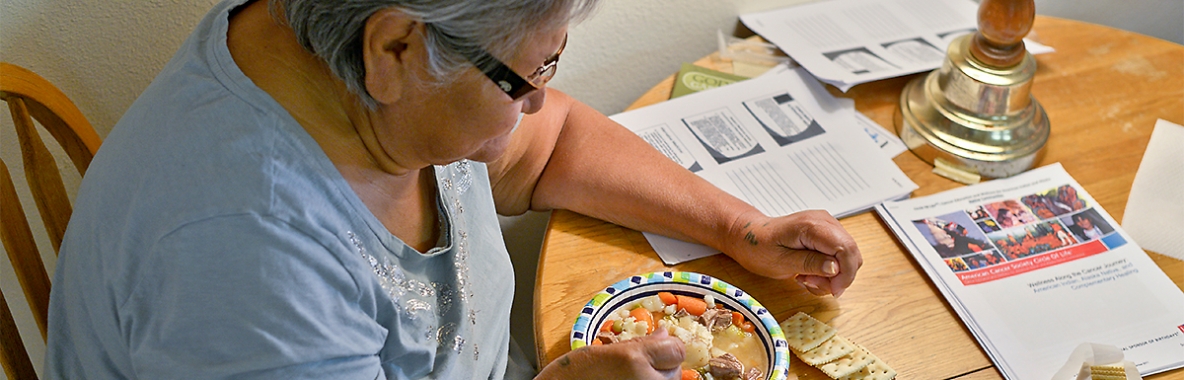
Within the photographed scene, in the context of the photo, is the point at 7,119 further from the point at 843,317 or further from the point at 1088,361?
the point at 1088,361

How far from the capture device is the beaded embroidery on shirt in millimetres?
883

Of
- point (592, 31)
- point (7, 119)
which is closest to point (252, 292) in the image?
point (7, 119)

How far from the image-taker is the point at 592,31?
156 cm

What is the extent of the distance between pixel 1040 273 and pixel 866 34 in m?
0.61

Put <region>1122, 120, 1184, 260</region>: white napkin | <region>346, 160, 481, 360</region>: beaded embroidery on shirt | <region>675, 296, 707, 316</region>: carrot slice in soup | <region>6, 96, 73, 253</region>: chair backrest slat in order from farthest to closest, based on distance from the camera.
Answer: <region>1122, 120, 1184, 260</region>: white napkin < <region>675, 296, 707, 316</region>: carrot slice in soup < <region>6, 96, 73, 253</region>: chair backrest slat < <region>346, 160, 481, 360</region>: beaded embroidery on shirt

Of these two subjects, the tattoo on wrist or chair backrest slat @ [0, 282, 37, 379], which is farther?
the tattoo on wrist

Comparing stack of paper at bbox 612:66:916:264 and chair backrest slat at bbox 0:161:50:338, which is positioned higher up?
chair backrest slat at bbox 0:161:50:338

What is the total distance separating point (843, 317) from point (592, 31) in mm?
685

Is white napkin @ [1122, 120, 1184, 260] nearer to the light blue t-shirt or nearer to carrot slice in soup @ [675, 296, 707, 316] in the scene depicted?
carrot slice in soup @ [675, 296, 707, 316]

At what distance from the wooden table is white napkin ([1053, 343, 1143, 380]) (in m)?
0.05

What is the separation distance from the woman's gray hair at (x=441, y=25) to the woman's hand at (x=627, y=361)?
0.35 m

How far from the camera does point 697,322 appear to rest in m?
1.08

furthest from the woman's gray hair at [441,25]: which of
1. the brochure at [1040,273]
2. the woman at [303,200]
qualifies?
the brochure at [1040,273]

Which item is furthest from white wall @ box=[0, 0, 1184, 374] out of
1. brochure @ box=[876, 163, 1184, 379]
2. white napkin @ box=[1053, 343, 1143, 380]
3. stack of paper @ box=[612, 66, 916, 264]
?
white napkin @ box=[1053, 343, 1143, 380]
